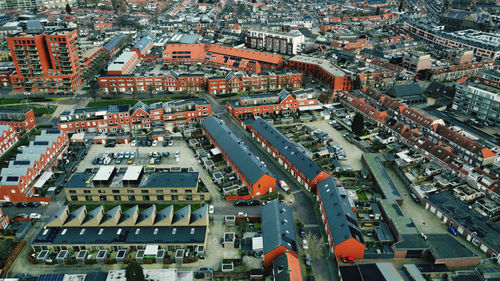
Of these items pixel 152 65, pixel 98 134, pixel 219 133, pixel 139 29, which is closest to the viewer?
pixel 219 133

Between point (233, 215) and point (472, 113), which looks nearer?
point (233, 215)

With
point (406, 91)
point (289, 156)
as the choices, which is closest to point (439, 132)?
point (406, 91)

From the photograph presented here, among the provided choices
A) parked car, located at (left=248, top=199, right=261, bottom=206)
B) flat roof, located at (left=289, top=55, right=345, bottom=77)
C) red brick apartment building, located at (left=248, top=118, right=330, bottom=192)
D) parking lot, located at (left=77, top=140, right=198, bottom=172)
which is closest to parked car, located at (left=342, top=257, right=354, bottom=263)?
red brick apartment building, located at (left=248, top=118, right=330, bottom=192)

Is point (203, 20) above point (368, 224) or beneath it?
above

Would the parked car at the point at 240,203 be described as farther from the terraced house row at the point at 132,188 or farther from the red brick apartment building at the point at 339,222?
the red brick apartment building at the point at 339,222

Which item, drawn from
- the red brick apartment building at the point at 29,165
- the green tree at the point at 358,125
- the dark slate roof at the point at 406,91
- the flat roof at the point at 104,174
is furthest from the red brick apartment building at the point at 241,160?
the dark slate roof at the point at 406,91

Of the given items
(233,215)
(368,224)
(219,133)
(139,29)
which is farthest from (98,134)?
(139,29)

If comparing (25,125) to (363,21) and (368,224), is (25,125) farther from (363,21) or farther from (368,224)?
(363,21)
